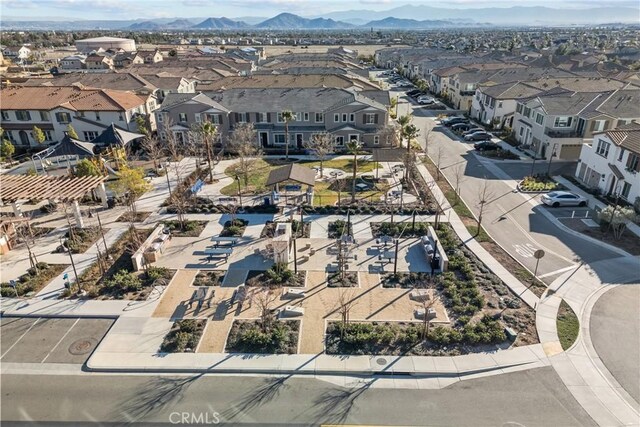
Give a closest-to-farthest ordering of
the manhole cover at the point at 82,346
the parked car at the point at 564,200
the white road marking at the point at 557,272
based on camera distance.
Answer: the manhole cover at the point at 82,346 → the white road marking at the point at 557,272 → the parked car at the point at 564,200

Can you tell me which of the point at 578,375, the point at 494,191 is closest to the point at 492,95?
the point at 494,191

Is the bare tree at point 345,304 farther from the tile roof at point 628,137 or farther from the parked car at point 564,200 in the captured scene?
the tile roof at point 628,137

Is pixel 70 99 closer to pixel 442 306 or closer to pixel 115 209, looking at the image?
pixel 115 209

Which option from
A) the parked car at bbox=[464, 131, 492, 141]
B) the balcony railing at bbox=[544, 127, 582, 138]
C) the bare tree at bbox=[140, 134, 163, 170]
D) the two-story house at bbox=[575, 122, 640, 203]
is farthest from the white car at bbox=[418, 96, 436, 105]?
the bare tree at bbox=[140, 134, 163, 170]

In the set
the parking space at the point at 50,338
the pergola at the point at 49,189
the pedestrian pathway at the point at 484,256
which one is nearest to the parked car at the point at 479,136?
the pedestrian pathway at the point at 484,256

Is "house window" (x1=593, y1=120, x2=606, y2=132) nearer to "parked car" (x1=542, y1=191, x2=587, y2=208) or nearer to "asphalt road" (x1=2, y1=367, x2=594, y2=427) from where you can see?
"parked car" (x1=542, y1=191, x2=587, y2=208)

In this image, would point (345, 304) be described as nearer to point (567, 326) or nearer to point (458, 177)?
point (567, 326)
